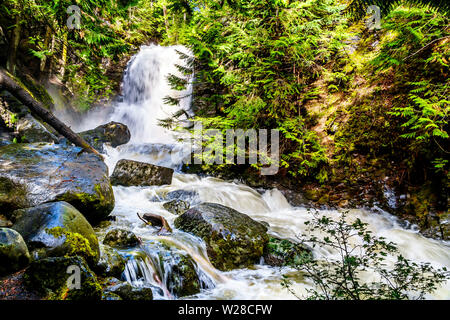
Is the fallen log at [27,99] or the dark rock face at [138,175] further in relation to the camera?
the dark rock face at [138,175]

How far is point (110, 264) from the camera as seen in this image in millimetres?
2898

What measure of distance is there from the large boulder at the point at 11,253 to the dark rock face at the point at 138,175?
5.49 metres

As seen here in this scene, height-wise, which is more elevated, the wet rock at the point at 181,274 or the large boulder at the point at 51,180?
the large boulder at the point at 51,180

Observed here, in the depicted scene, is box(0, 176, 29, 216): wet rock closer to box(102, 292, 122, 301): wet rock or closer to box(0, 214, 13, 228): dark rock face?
box(0, 214, 13, 228): dark rock face

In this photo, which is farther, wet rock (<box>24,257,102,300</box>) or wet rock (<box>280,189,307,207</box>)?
wet rock (<box>280,189,307,207</box>)

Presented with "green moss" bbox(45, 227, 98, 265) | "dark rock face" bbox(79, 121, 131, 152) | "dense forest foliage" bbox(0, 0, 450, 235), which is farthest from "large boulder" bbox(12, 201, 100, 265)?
"dark rock face" bbox(79, 121, 131, 152)

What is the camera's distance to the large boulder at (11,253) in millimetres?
2006

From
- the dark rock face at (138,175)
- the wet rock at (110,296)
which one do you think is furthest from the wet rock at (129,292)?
the dark rock face at (138,175)

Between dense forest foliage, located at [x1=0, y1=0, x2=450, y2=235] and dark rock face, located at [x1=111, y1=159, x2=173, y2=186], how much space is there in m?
2.77

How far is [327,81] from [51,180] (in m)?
8.80

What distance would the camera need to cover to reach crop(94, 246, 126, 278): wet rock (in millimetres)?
2779

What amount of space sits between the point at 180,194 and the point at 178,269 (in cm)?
377

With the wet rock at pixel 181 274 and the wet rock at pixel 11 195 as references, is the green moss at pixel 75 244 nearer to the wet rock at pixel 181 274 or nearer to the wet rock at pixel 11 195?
the wet rock at pixel 181 274
